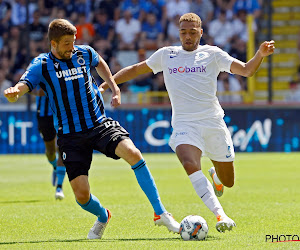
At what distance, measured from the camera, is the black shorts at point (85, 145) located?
709 centimetres

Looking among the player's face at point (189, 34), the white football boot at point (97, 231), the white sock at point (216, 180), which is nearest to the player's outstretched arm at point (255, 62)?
the player's face at point (189, 34)

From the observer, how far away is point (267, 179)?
43.7 feet

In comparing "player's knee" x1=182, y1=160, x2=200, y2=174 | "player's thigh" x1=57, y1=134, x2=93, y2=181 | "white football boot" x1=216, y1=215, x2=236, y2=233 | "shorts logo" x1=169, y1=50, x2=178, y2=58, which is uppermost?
"shorts logo" x1=169, y1=50, x2=178, y2=58

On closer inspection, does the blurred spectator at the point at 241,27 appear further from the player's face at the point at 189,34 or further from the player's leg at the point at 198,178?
the player's leg at the point at 198,178

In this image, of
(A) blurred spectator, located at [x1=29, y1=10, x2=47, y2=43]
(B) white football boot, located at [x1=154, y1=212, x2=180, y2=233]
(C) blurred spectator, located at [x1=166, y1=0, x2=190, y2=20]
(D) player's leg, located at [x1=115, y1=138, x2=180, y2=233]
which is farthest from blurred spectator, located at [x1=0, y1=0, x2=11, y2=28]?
(B) white football boot, located at [x1=154, y1=212, x2=180, y2=233]

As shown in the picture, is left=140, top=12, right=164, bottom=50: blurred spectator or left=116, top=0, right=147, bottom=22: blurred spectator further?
left=116, top=0, right=147, bottom=22: blurred spectator

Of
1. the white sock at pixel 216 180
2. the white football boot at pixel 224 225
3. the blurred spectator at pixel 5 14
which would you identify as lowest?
the white sock at pixel 216 180

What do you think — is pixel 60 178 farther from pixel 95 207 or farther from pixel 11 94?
pixel 11 94

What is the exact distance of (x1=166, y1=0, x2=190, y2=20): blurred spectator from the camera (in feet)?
72.4

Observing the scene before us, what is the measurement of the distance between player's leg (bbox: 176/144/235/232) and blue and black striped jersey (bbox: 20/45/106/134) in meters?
0.93

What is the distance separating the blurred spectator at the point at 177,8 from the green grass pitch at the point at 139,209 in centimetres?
688

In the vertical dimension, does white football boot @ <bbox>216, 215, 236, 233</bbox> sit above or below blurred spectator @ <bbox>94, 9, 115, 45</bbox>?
below

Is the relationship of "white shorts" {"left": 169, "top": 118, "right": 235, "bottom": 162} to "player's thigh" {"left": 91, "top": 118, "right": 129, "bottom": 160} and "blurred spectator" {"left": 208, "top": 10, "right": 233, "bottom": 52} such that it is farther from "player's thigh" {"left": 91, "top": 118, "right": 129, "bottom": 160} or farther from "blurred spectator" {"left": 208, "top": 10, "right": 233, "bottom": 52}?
"blurred spectator" {"left": 208, "top": 10, "right": 233, "bottom": 52}

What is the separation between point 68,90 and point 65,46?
447mm
